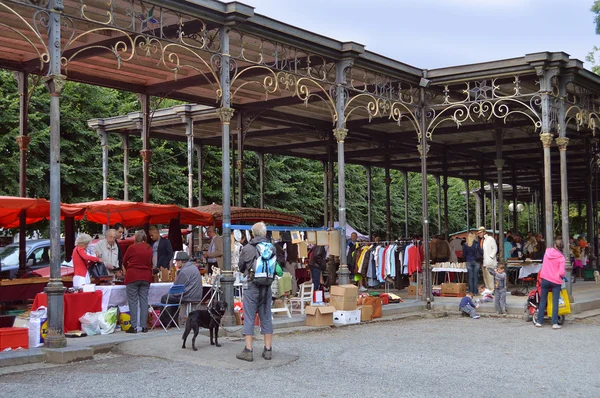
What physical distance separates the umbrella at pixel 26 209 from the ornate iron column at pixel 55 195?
380cm

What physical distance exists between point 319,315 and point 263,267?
3.81 metres

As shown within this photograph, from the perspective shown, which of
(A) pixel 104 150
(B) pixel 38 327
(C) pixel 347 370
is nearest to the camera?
(C) pixel 347 370

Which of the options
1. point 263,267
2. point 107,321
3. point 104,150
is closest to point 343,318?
point 107,321

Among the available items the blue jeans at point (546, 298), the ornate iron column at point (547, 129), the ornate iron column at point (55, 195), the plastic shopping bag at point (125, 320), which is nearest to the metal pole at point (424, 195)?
the ornate iron column at point (547, 129)

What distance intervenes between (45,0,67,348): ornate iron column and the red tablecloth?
4.87ft

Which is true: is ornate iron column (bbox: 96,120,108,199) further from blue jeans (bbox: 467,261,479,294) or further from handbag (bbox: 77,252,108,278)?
blue jeans (bbox: 467,261,479,294)

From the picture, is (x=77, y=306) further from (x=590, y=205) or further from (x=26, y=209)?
(x=590, y=205)

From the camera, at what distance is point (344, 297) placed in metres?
13.5

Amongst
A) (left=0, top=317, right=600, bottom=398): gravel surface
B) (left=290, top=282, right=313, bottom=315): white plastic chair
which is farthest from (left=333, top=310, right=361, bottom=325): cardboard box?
(left=0, top=317, right=600, bottom=398): gravel surface

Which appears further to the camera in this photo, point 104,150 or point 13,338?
point 104,150

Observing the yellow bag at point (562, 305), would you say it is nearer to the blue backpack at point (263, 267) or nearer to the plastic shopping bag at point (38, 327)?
the blue backpack at point (263, 267)

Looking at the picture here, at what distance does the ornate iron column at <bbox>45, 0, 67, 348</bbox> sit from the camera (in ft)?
31.4

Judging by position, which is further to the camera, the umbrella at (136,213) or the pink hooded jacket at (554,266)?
the umbrella at (136,213)

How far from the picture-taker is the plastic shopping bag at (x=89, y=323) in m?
11.4
